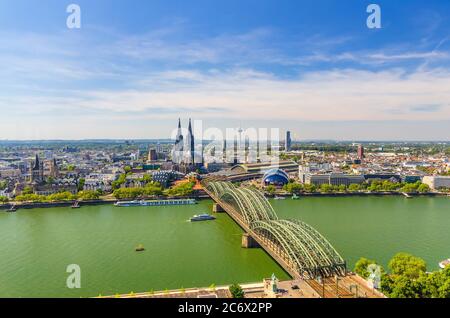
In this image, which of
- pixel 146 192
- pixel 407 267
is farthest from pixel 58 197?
pixel 407 267

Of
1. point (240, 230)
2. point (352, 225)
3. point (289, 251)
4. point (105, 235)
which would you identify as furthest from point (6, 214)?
point (352, 225)

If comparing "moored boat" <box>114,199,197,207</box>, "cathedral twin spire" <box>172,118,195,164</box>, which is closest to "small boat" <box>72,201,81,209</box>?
"moored boat" <box>114,199,197,207</box>

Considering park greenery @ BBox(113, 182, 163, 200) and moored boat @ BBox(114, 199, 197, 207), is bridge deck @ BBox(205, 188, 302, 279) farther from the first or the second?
park greenery @ BBox(113, 182, 163, 200)

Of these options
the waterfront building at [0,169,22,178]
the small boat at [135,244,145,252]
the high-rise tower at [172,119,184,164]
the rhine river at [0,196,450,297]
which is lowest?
the rhine river at [0,196,450,297]

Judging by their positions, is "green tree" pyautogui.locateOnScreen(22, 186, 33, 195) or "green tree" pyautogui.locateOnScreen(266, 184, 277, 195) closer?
"green tree" pyautogui.locateOnScreen(22, 186, 33, 195)

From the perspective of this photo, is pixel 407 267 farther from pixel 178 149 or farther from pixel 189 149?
pixel 178 149
